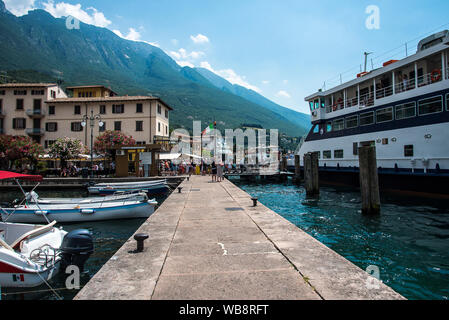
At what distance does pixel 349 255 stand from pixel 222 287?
5808mm

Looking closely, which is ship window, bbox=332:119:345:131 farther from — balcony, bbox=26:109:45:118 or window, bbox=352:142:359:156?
balcony, bbox=26:109:45:118

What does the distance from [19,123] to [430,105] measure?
2122 inches

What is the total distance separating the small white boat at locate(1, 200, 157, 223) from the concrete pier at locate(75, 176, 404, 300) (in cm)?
740

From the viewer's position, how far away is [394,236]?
10.1 meters

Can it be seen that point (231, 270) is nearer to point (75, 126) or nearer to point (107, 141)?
point (107, 141)

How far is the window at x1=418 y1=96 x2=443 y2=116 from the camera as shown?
18.0 metres

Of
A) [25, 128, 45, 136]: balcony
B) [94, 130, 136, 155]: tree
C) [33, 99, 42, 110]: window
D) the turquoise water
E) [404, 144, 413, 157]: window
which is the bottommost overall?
the turquoise water

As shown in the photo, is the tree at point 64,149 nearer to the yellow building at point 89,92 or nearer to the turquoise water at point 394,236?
the yellow building at point 89,92

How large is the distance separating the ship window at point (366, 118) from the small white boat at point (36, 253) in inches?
952

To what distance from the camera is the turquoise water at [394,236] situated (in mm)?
6473

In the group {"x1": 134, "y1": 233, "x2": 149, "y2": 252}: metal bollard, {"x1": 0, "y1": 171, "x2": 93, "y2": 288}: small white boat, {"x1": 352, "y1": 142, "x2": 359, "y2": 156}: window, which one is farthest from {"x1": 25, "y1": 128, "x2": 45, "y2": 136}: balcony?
{"x1": 134, "y1": 233, "x2": 149, "y2": 252}: metal bollard

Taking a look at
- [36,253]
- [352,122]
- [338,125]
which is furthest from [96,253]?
[338,125]

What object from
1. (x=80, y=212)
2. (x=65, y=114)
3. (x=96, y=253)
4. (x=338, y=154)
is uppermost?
(x=65, y=114)

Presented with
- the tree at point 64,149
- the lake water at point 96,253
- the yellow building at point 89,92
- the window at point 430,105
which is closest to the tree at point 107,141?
the tree at point 64,149
